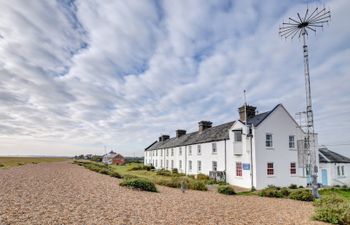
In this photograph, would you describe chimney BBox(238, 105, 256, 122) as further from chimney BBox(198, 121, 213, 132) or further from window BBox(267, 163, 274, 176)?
chimney BBox(198, 121, 213, 132)

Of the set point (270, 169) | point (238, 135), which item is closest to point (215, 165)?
point (238, 135)

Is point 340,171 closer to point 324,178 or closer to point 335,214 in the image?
point 324,178

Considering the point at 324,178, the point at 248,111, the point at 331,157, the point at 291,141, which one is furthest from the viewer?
the point at 331,157

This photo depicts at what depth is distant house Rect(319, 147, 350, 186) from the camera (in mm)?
27891

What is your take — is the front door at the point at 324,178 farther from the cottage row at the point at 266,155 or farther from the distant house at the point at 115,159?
the distant house at the point at 115,159

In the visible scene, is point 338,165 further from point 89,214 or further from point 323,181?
point 89,214

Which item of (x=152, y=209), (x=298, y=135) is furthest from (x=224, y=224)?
(x=298, y=135)

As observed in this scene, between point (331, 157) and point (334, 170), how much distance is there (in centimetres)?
160

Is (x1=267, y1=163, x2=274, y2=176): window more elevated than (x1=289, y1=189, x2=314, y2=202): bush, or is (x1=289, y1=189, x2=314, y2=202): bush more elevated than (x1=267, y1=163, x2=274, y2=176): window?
(x1=267, y1=163, x2=274, y2=176): window

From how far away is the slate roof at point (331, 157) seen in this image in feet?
92.9

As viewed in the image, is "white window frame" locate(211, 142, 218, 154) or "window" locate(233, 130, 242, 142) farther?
"white window frame" locate(211, 142, 218, 154)

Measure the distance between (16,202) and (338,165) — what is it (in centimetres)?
3121

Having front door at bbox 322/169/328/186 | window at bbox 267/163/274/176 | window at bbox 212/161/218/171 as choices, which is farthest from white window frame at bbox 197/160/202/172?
front door at bbox 322/169/328/186

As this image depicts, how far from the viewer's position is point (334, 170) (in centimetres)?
2808
